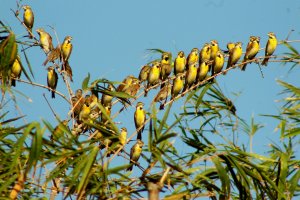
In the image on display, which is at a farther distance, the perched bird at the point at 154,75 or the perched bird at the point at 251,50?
the perched bird at the point at 251,50

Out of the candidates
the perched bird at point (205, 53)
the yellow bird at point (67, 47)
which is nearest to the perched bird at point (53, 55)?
the yellow bird at point (67, 47)

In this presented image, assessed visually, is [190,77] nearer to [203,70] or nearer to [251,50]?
[203,70]

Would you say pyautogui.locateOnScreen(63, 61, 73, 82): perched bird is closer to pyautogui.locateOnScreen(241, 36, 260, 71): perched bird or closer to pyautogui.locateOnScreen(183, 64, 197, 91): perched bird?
pyautogui.locateOnScreen(183, 64, 197, 91): perched bird

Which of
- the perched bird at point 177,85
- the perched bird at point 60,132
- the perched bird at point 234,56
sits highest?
the perched bird at point 234,56

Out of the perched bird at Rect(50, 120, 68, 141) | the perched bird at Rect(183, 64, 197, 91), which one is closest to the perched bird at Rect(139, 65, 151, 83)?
the perched bird at Rect(183, 64, 197, 91)

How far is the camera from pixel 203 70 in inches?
262

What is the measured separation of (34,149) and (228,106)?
254 cm

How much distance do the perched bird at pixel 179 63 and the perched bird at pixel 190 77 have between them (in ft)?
1.15

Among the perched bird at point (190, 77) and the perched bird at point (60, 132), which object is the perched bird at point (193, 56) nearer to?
the perched bird at point (190, 77)

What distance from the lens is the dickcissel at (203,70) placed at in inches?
256

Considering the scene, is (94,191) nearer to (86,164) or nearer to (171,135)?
(86,164)

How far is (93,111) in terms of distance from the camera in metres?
6.06

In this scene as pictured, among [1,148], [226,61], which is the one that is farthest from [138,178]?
[226,61]

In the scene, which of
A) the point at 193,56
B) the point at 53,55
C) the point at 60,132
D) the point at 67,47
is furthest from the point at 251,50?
the point at 60,132
